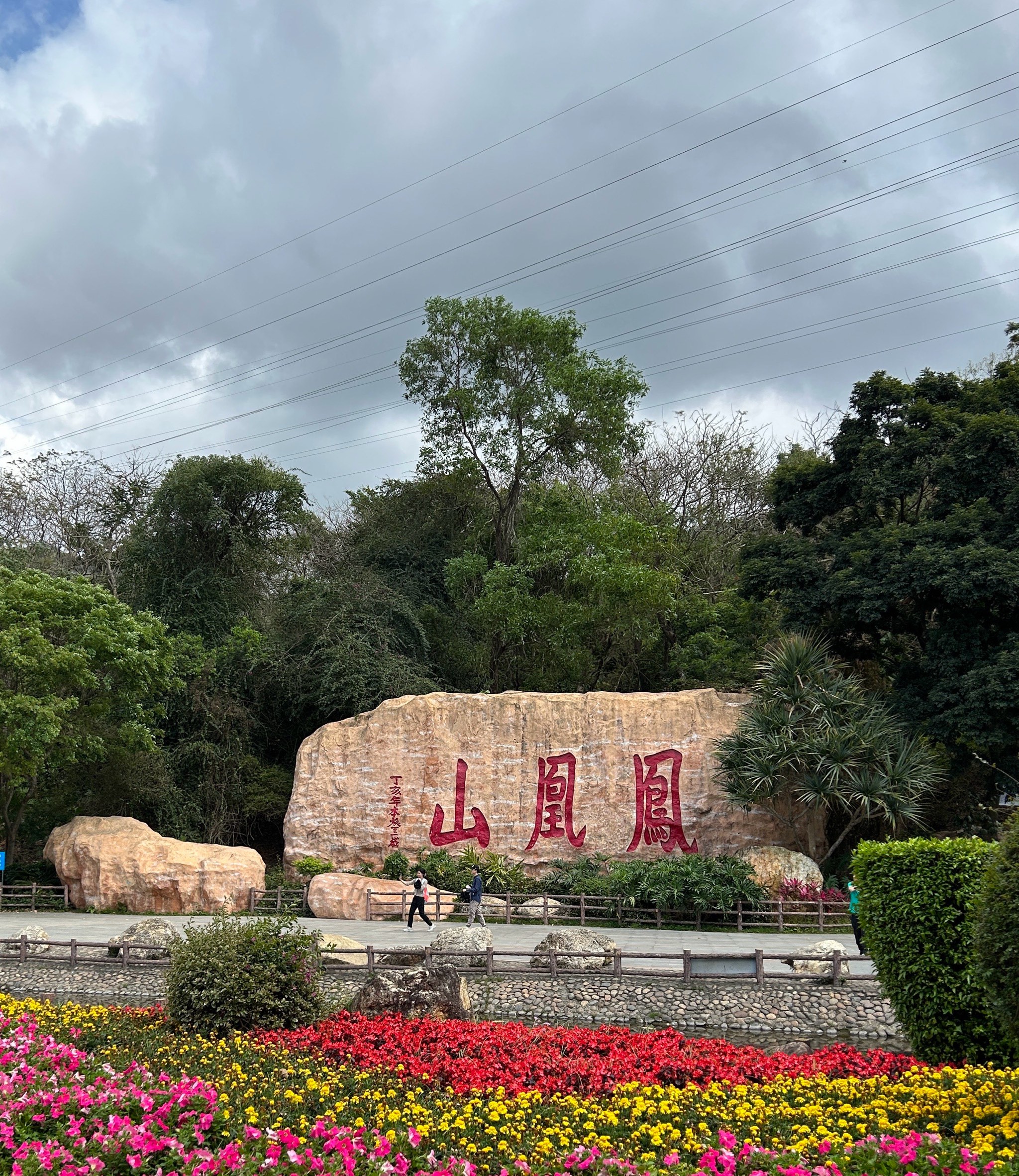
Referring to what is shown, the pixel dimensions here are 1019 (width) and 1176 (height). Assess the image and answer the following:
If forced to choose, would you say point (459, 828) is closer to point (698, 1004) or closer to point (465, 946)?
point (465, 946)

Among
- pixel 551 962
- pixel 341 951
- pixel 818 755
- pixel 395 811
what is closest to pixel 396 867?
pixel 395 811

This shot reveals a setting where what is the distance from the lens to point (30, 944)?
1301 cm

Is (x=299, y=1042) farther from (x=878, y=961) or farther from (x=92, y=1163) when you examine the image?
(x=878, y=961)

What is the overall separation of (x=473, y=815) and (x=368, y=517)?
10.9 m

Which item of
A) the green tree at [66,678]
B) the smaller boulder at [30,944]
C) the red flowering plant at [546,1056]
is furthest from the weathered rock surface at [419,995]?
the green tree at [66,678]

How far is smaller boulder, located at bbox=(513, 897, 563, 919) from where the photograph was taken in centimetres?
1570

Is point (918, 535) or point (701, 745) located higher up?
point (918, 535)

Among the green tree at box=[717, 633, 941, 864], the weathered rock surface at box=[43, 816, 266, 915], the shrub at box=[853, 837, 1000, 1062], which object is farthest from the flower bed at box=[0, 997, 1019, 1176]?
the weathered rock surface at box=[43, 816, 266, 915]

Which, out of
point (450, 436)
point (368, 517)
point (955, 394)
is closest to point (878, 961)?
point (955, 394)

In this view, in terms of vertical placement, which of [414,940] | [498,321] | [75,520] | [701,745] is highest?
[498,321]

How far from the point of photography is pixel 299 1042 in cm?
816

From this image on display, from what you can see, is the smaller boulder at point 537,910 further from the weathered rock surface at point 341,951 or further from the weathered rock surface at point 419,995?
the weathered rock surface at point 419,995

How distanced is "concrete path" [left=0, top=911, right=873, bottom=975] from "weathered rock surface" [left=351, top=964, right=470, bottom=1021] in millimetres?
2973

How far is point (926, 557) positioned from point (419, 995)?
418 inches
